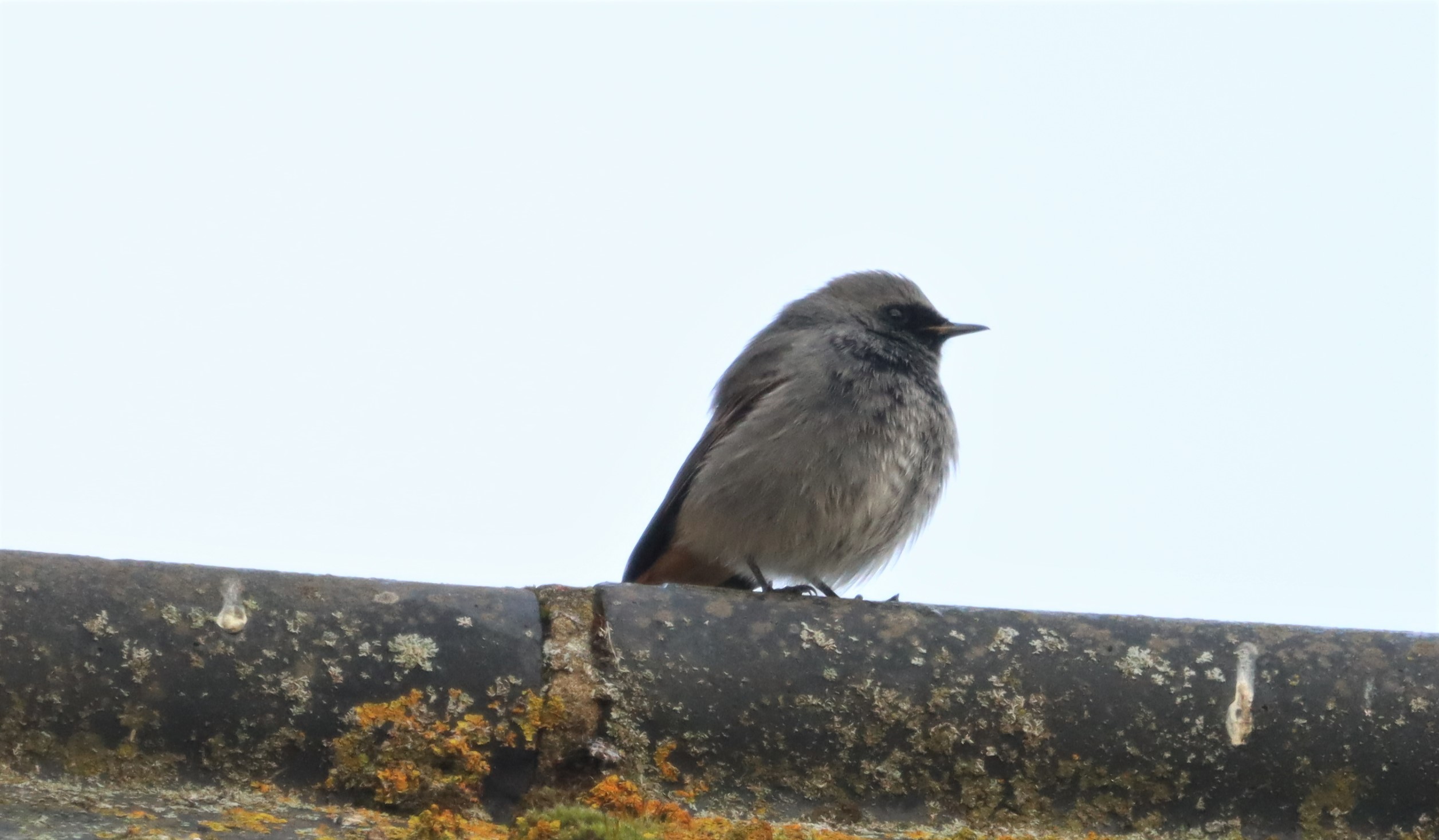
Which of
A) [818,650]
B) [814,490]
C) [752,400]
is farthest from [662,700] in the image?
[752,400]

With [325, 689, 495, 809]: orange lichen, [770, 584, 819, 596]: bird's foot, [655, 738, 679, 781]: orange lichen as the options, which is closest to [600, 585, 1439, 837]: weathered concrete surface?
[655, 738, 679, 781]: orange lichen

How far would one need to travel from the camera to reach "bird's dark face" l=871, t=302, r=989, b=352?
6.69 m

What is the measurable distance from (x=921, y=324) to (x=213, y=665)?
4284 millimetres

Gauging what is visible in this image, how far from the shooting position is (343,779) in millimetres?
2957

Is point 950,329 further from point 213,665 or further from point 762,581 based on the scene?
point 213,665

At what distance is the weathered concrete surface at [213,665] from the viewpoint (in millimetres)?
2889

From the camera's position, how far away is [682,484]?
6129 mm

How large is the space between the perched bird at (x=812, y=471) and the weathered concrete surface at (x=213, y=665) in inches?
103

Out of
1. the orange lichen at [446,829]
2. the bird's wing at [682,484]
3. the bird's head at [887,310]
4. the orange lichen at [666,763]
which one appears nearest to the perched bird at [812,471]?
the bird's wing at [682,484]

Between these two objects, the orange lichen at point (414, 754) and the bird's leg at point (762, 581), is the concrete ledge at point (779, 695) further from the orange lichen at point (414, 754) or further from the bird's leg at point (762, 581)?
the bird's leg at point (762, 581)

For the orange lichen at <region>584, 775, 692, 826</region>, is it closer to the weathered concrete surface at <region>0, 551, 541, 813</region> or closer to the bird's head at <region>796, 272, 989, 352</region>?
the weathered concrete surface at <region>0, 551, 541, 813</region>

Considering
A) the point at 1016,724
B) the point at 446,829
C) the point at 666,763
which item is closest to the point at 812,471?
the point at 1016,724

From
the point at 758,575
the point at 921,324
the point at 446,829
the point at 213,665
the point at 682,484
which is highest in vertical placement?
the point at 921,324

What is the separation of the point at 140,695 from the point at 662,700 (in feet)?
3.29
